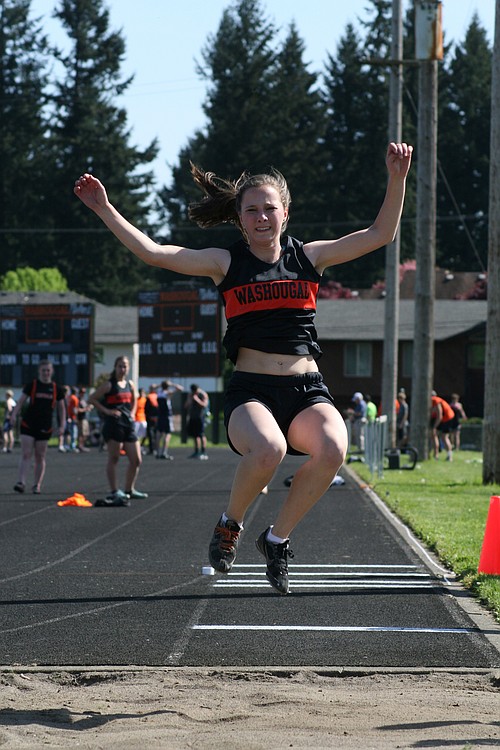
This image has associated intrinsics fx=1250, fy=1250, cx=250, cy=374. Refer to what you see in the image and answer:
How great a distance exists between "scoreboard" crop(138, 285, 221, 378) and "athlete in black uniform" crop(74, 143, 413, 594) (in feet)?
111

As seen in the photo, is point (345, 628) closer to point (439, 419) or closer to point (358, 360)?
point (439, 419)

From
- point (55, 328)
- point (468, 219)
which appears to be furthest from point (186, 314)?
point (468, 219)

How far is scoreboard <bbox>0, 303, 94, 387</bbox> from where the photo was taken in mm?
40156

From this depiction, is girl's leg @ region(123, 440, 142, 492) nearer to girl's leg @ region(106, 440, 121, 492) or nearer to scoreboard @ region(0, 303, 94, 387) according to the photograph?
girl's leg @ region(106, 440, 121, 492)

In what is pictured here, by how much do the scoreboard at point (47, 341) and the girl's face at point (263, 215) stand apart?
3377cm

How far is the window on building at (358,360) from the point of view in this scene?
6606cm

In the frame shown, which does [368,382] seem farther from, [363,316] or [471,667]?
[471,667]

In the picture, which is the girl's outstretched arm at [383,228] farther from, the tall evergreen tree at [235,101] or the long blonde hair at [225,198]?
the tall evergreen tree at [235,101]

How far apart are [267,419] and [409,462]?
2321 cm

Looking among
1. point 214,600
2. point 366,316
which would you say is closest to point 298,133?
point 366,316

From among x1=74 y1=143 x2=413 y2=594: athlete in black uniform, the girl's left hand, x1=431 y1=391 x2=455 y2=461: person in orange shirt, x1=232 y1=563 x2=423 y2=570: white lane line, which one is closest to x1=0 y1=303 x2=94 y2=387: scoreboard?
x1=431 y1=391 x2=455 y2=461: person in orange shirt

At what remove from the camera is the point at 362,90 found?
82.1 metres

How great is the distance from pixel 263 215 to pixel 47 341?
3494cm

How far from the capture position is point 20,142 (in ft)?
255
